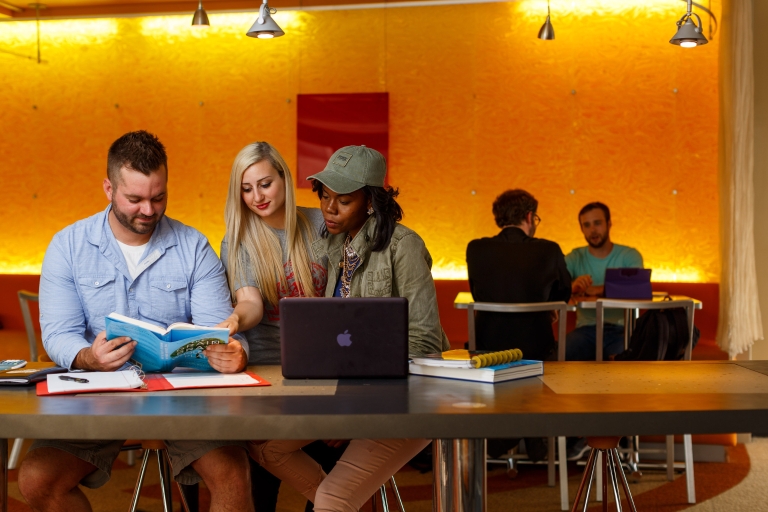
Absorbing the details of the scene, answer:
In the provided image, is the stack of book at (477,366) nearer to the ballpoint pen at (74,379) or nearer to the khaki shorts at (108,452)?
the khaki shorts at (108,452)

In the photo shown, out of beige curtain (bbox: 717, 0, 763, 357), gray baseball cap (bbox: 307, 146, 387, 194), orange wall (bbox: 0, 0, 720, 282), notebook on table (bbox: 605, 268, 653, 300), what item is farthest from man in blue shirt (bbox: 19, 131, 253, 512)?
orange wall (bbox: 0, 0, 720, 282)

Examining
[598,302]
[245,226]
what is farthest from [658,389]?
[598,302]

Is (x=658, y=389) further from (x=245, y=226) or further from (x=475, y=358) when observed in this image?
(x=245, y=226)

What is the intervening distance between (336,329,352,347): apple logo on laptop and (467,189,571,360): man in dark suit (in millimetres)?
2140

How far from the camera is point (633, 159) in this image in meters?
5.96

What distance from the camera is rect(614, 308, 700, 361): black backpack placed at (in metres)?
4.06

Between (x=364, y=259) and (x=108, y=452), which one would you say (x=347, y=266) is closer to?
Answer: (x=364, y=259)

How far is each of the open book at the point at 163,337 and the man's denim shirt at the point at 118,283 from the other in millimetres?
323

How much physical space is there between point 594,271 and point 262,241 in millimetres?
2948

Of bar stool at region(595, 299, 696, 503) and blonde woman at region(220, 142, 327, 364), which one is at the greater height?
blonde woman at region(220, 142, 327, 364)

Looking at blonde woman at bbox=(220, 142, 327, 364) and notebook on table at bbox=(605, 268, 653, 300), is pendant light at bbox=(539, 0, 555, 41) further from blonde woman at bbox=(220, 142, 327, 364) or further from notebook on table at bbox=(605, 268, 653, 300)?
blonde woman at bbox=(220, 142, 327, 364)

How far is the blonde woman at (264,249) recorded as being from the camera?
280 cm

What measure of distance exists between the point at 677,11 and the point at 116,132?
13.9 feet

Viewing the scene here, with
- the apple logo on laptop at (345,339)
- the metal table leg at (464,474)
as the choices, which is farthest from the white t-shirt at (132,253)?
the metal table leg at (464,474)
